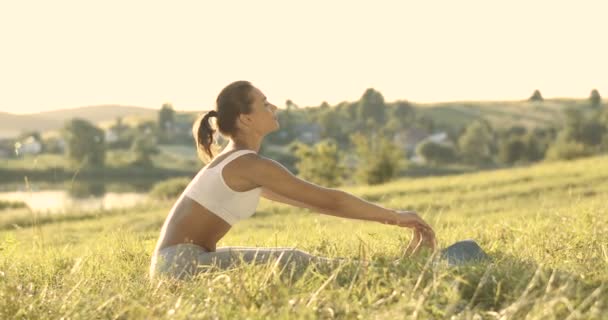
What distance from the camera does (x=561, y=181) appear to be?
936 inches

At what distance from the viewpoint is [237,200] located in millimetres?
5949

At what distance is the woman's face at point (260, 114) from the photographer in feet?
19.7

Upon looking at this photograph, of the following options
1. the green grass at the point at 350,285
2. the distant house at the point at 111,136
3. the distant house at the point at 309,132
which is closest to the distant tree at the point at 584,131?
the distant house at the point at 309,132

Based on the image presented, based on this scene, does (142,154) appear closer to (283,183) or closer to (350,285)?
(283,183)

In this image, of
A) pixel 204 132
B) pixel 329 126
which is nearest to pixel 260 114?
pixel 204 132

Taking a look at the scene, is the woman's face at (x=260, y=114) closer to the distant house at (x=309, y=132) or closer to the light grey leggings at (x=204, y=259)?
the light grey leggings at (x=204, y=259)

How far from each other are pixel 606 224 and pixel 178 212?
5.29 m

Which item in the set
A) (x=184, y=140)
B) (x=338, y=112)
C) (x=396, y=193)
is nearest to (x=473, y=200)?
(x=396, y=193)

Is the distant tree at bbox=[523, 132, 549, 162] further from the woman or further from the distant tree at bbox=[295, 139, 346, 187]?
the woman

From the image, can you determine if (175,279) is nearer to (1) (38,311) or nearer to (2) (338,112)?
(1) (38,311)

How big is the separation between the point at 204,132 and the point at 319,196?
1.07 m

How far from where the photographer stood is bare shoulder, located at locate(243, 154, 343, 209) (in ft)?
18.9

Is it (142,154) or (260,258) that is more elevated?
(260,258)

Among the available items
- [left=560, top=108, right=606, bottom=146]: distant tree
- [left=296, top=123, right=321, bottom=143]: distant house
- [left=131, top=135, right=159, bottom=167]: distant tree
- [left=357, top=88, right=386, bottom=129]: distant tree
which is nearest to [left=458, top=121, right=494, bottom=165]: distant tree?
[left=560, top=108, right=606, bottom=146]: distant tree
